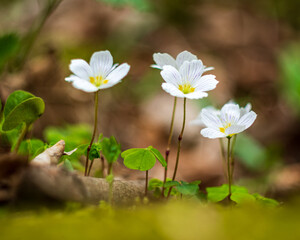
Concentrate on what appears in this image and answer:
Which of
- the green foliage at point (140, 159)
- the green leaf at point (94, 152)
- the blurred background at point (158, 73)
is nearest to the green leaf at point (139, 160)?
the green foliage at point (140, 159)

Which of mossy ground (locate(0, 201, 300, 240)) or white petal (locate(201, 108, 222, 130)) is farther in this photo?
white petal (locate(201, 108, 222, 130))

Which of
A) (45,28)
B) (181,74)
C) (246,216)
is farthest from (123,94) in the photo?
(246,216)

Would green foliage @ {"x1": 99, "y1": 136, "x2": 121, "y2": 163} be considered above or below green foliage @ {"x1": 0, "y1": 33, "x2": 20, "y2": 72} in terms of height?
below

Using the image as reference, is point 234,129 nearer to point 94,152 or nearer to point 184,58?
point 184,58

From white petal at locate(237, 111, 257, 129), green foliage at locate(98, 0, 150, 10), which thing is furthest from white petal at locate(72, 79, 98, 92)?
green foliage at locate(98, 0, 150, 10)

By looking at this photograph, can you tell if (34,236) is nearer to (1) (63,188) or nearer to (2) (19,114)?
(1) (63,188)

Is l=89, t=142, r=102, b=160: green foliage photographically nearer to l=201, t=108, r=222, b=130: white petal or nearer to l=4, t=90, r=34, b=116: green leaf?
l=4, t=90, r=34, b=116: green leaf

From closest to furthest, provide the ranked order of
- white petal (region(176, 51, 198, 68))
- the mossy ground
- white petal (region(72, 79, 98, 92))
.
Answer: the mossy ground < white petal (region(72, 79, 98, 92)) < white petal (region(176, 51, 198, 68))
